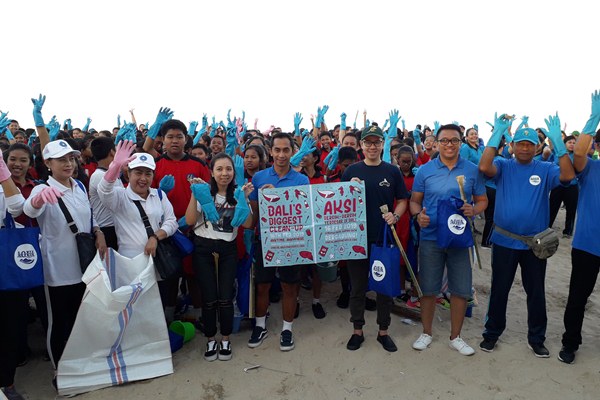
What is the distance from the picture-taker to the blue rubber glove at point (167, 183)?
392 cm

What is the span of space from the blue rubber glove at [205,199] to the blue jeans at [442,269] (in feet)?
6.88

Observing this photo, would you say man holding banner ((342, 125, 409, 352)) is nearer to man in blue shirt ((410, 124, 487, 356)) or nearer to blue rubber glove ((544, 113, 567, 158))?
man in blue shirt ((410, 124, 487, 356))

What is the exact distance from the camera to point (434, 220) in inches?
147

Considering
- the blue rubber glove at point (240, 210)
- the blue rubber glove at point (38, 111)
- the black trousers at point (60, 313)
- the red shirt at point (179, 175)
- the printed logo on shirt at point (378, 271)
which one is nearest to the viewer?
the black trousers at point (60, 313)

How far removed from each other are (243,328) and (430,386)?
2087 mm

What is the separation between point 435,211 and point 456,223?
257 millimetres

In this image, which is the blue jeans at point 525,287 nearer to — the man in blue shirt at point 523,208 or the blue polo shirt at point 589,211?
the man in blue shirt at point 523,208

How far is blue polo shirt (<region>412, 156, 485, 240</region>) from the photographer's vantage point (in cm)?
373

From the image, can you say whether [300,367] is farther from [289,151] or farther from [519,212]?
[519,212]

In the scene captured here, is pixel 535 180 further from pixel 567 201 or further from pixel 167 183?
pixel 567 201

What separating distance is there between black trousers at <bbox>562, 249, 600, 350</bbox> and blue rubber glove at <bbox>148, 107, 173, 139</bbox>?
470 centimetres

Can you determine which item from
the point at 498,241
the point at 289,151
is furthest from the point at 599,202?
the point at 289,151

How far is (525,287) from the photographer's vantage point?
3836 mm

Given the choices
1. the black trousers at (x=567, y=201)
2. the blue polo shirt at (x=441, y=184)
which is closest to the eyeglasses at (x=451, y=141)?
the blue polo shirt at (x=441, y=184)
